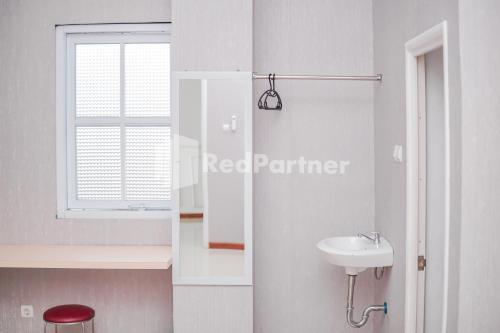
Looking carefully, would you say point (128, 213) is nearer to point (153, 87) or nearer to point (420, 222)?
point (153, 87)

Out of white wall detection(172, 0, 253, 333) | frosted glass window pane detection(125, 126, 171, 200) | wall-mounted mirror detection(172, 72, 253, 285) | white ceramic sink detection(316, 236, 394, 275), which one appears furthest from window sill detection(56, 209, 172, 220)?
white ceramic sink detection(316, 236, 394, 275)

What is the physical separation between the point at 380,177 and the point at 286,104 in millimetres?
848

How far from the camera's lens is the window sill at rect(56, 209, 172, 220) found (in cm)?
357

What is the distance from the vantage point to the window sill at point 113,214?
3.57 m

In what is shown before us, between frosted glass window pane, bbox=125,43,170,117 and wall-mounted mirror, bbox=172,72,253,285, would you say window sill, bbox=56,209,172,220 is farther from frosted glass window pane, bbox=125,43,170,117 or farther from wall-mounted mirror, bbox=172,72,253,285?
frosted glass window pane, bbox=125,43,170,117

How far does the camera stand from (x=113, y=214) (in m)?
3.60

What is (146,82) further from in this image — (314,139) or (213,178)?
(314,139)

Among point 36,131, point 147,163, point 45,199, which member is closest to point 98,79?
point 36,131

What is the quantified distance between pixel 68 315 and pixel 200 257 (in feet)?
2.99

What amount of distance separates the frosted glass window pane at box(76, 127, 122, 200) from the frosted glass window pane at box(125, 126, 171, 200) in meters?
0.09

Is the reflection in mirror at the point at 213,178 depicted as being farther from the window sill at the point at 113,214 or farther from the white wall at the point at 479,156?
the white wall at the point at 479,156

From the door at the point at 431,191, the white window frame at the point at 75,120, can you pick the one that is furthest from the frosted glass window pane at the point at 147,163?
the door at the point at 431,191

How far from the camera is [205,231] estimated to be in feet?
10.4

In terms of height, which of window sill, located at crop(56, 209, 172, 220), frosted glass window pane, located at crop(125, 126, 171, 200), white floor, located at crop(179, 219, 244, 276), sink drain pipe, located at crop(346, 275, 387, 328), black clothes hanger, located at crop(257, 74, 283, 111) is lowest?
sink drain pipe, located at crop(346, 275, 387, 328)
